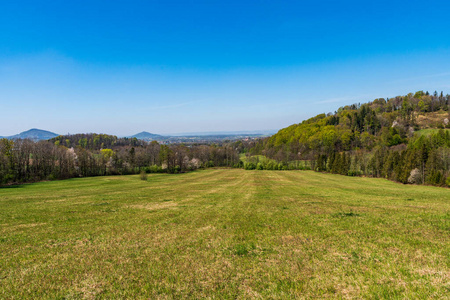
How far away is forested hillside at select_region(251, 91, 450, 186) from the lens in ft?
222

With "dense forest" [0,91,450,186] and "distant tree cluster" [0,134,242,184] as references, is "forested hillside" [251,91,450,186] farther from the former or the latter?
"distant tree cluster" [0,134,242,184]

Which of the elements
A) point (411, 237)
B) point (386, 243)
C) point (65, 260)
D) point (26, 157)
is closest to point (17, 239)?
point (65, 260)

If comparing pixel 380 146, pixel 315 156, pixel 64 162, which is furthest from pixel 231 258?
pixel 380 146

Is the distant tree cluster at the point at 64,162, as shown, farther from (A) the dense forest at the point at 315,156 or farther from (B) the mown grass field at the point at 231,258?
(B) the mown grass field at the point at 231,258

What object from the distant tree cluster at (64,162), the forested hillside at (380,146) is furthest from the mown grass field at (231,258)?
the forested hillside at (380,146)

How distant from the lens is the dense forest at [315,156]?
66.7 meters

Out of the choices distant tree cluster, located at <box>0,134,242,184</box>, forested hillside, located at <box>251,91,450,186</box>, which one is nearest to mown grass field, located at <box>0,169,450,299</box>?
distant tree cluster, located at <box>0,134,242,184</box>

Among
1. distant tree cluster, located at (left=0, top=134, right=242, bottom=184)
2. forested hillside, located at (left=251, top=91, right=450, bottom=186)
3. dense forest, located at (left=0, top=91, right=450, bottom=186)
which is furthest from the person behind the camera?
forested hillside, located at (left=251, top=91, right=450, bottom=186)

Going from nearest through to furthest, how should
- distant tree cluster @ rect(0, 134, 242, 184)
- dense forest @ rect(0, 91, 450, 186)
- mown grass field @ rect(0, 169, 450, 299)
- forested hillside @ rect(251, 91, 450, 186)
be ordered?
mown grass field @ rect(0, 169, 450, 299) → distant tree cluster @ rect(0, 134, 242, 184) → dense forest @ rect(0, 91, 450, 186) → forested hillside @ rect(251, 91, 450, 186)

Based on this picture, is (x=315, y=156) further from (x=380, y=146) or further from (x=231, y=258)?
(x=231, y=258)

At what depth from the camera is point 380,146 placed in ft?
377

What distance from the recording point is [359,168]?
97250 millimetres

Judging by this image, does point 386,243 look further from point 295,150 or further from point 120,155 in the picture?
point 295,150

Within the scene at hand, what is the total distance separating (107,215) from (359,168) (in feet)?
359
